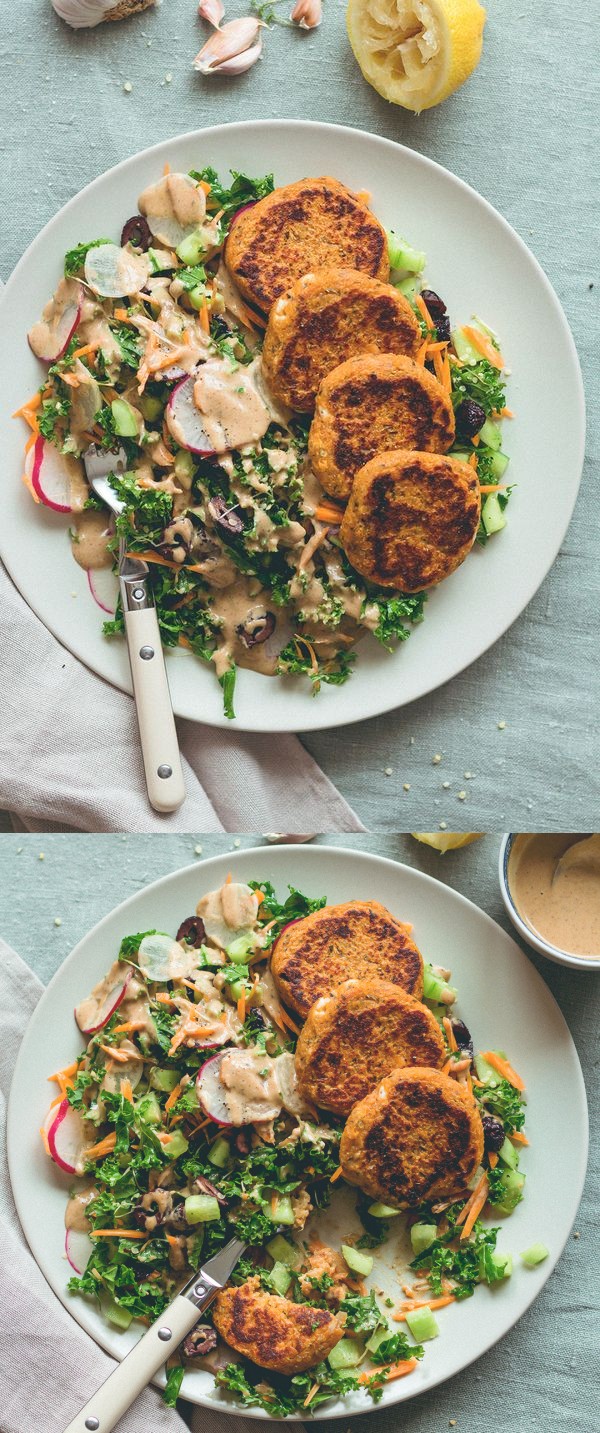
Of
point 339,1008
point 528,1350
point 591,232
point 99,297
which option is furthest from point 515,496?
point 528,1350

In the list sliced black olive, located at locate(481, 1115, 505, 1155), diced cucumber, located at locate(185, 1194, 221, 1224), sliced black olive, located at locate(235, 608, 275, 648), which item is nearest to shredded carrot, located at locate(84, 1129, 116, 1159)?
diced cucumber, located at locate(185, 1194, 221, 1224)

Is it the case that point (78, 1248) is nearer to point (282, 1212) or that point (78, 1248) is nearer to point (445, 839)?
point (282, 1212)

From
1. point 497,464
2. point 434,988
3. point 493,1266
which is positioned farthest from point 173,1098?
point 497,464

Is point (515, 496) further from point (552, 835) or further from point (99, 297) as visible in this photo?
point (99, 297)

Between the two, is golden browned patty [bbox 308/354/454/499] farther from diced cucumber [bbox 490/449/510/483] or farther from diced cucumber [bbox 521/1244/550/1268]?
diced cucumber [bbox 521/1244/550/1268]

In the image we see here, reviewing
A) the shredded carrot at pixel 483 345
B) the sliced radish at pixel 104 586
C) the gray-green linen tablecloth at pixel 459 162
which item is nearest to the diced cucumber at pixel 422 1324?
the gray-green linen tablecloth at pixel 459 162
